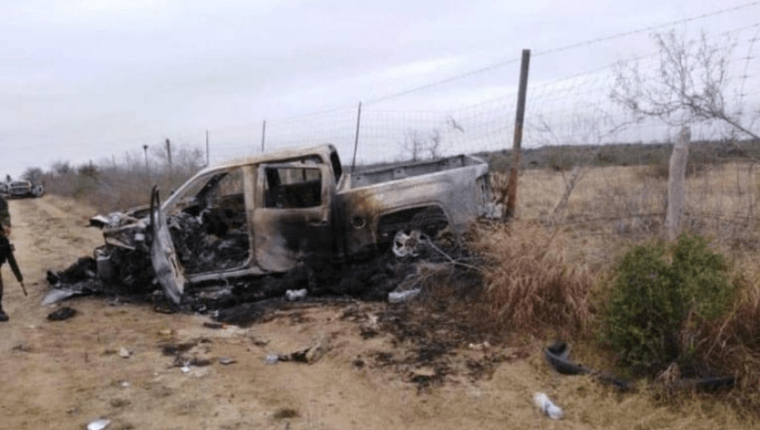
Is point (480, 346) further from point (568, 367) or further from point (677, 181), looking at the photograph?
point (677, 181)

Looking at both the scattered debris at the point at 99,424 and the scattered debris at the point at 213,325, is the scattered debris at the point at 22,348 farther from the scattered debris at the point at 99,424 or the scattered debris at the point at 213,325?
the scattered debris at the point at 99,424

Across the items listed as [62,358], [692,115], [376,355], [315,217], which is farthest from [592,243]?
[62,358]

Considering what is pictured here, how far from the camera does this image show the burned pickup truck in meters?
7.12

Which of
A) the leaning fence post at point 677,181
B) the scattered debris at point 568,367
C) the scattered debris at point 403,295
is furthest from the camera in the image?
the scattered debris at point 403,295

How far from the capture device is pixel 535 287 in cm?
534

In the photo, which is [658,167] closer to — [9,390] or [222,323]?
[222,323]

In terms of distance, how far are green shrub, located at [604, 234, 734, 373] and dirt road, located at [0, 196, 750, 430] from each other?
14.5 inches

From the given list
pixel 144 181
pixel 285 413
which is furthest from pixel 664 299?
pixel 144 181

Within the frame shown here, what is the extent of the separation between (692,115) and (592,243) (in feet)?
5.02

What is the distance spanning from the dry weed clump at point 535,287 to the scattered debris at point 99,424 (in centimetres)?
319

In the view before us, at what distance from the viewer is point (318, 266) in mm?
7453

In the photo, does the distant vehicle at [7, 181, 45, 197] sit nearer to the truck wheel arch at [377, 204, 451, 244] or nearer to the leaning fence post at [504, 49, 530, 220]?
the truck wheel arch at [377, 204, 451, 244]

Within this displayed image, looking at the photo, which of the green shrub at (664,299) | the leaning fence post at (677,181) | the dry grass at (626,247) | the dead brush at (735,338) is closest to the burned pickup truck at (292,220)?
the dry grass at (626,247)

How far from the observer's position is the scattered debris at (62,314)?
6.86m
